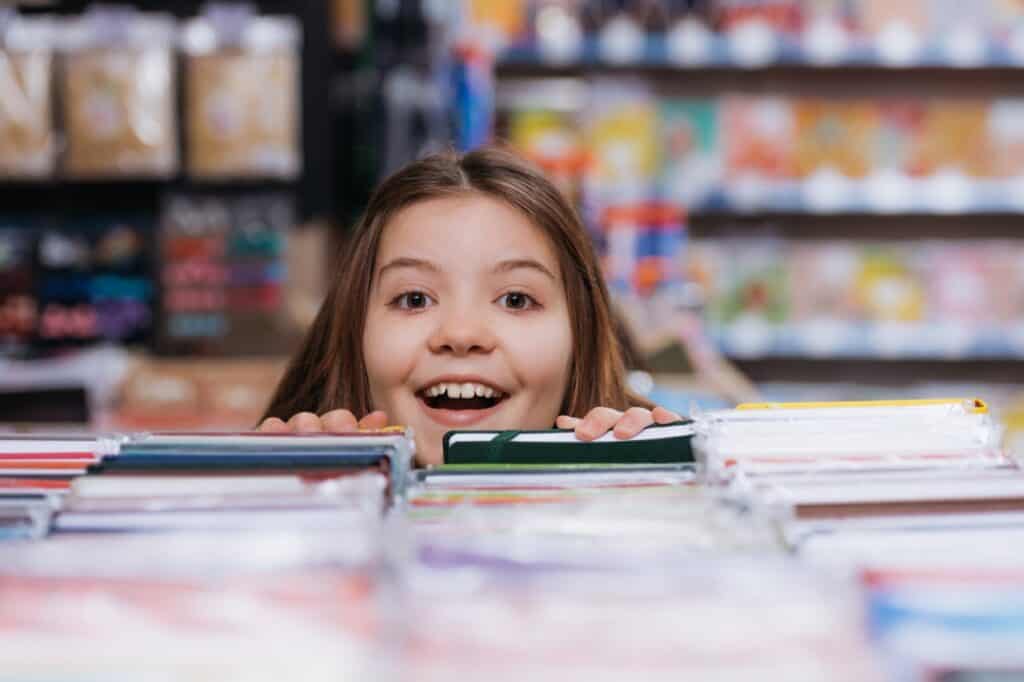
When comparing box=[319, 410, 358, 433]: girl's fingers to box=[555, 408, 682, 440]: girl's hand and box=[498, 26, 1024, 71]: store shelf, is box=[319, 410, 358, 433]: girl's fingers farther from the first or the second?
box=[498, 26, 1024, 71]: store shelf

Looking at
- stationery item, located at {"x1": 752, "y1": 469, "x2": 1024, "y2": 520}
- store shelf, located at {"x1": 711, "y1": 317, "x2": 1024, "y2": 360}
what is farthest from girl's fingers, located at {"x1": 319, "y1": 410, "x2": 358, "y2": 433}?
store shelf, located at {"x1": 711, "y1": 317, "x2": 1024, "y2": 360}

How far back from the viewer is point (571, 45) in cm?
479

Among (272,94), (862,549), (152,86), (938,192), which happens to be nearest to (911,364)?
(938,192)

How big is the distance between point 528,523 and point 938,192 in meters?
4.50

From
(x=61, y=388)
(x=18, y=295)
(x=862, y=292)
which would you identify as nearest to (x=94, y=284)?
(x=18, y=295)

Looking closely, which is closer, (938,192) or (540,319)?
(540,319)

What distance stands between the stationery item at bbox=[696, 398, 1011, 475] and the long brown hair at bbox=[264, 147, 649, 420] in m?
0.58

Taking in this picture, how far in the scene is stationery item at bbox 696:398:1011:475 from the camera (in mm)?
904

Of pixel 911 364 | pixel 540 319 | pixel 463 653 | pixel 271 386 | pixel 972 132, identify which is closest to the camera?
pixel 463 653

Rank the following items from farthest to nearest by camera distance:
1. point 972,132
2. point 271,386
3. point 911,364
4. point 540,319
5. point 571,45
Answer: point 911,364
point 972,132
point 571,45
point 271,386
point 540,319

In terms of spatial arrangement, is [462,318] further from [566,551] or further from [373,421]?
[566,551]

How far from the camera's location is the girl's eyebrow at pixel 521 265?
1.47 m

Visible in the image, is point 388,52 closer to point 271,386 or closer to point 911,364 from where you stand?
point 271,386

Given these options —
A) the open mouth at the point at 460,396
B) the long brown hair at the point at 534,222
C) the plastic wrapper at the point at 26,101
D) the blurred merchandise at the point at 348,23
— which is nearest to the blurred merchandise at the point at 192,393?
the plastic wrapper at the point at 26,101
